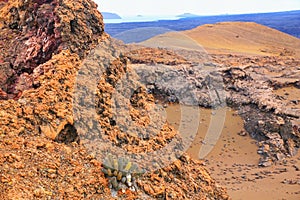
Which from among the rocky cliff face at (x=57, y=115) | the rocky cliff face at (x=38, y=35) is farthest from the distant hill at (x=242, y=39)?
the rocky cliff face at (x=57, y=115)

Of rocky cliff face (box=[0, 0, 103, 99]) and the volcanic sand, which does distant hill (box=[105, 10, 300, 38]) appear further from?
rocky cliff face (box=[0, 0, 103, 99])

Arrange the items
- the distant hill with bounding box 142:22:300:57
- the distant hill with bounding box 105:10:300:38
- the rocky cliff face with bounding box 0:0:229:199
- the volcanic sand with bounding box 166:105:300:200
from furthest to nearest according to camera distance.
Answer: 1. the distant hill with bounding box 105:10:300:38
2. the distant hill with bounding box 142:22:300:57
3. the volcanic sand with bounding box 166:105:300:200
4. the rocky cliff face with bounding box 0:0:229:199

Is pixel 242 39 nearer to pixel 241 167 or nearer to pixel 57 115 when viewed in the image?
pixel 241 167

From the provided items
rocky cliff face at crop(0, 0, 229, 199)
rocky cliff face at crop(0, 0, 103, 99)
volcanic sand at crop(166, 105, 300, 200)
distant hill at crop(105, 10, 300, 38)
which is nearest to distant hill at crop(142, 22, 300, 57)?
volcanic sand at crop(166, 105, 300, 200)

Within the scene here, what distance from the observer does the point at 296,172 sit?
948 cm

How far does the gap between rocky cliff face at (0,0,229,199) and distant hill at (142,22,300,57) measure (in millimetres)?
28356

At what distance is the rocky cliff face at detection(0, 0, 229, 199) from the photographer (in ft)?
10.3

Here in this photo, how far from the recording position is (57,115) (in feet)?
12.0

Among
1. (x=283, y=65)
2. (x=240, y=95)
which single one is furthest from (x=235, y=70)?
(x=283, y=65)

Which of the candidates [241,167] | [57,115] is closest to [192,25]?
[241,167]

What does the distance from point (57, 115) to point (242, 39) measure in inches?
1636

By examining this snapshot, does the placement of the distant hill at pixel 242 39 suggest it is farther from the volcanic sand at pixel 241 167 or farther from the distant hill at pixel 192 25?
the distant hill at pixel 192 25

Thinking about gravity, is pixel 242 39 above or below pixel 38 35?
below

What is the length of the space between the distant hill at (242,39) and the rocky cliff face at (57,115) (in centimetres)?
2836
